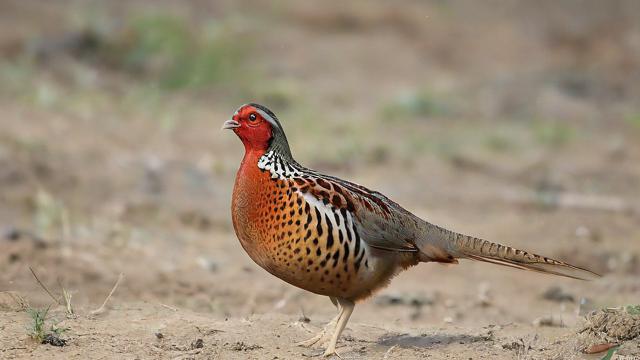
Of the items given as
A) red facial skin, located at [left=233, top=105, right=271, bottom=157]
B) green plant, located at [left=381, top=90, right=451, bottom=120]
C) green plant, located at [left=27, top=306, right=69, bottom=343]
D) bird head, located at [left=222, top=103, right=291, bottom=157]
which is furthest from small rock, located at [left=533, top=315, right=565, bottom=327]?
green plant, located at [left=381, top=90, right=451, bottom=120]

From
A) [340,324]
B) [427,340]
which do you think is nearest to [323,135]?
[427,340]

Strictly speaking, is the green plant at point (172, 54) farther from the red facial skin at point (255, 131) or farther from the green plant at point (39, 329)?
the green plant at point (39, 329)

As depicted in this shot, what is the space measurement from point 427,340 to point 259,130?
1409 mm

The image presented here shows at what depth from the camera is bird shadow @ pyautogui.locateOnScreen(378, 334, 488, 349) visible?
528cm

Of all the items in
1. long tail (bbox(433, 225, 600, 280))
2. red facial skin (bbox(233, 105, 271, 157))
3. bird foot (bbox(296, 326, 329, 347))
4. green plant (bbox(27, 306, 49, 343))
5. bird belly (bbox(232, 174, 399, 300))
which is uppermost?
red facial skin (bbox(233, 105, 271, 157))

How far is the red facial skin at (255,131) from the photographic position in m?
5.21

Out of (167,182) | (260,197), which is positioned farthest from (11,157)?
(260,197)

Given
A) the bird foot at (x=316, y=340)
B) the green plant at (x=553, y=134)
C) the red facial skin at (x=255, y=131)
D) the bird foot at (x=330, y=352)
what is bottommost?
the bird foot at (x=330, y=352)

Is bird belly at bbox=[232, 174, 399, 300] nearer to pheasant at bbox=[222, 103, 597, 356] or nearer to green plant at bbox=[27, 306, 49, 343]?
pheasant at bbox=[222, 103, 597, 356]

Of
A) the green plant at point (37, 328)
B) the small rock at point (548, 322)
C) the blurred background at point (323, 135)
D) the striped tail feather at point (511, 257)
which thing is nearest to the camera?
the green plant at point (37, 328)

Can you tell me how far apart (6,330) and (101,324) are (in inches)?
20.3

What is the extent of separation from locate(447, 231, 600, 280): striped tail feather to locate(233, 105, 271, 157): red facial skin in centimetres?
114

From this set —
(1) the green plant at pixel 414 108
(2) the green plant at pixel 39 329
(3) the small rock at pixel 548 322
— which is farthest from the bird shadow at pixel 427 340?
(1) the green plant at pixel 414 108

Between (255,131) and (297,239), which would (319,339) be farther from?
(255,131)
